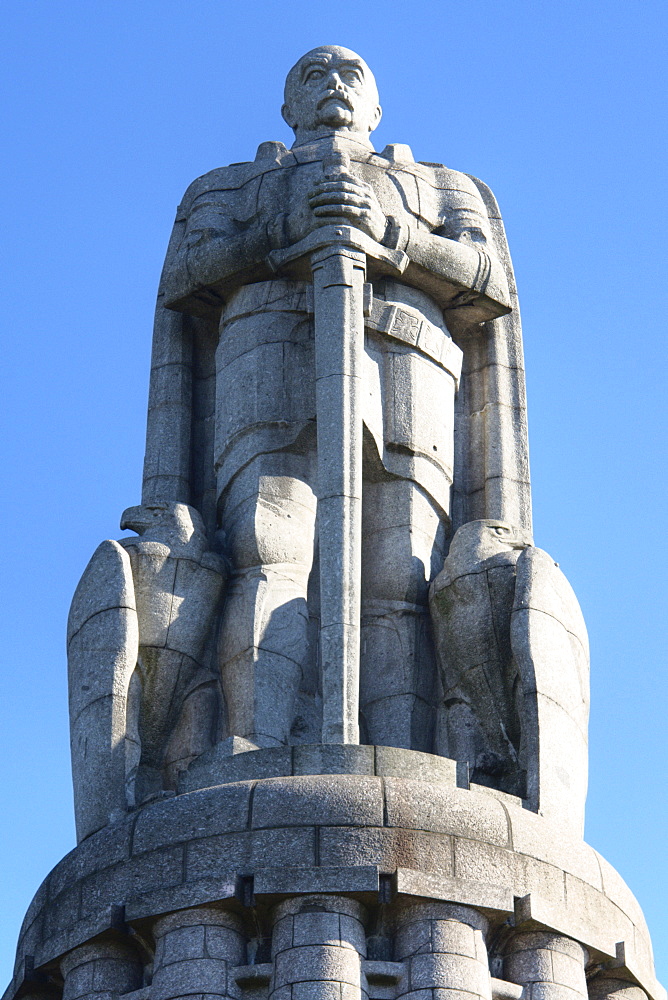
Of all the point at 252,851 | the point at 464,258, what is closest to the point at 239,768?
the point at 252,851

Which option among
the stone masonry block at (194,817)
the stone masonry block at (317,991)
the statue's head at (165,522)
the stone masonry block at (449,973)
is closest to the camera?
the stone masonry block at (317,991)

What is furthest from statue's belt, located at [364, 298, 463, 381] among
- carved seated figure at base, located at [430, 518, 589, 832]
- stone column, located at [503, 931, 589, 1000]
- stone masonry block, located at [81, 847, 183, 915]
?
stone column, located at [503, 931, 589, 1000]

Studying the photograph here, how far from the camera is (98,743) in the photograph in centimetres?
1506

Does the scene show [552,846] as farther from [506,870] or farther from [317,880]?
[317,880]

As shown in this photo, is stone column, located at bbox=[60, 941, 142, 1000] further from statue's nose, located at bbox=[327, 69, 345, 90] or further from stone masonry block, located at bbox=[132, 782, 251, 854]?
statue's nose, located at bbox=[327, 69, 345, 90]

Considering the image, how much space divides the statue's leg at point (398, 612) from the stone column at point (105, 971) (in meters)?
2.50

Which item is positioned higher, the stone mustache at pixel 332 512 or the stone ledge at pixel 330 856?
the stone mustache at pixel 332 512

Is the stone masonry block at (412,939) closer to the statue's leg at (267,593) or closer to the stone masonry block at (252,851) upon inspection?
the stone masonry block at (252,851)

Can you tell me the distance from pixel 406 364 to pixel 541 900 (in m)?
4.57

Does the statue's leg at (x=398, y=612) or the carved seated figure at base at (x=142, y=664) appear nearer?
the carved seated figure at base at (x=142, y=664)

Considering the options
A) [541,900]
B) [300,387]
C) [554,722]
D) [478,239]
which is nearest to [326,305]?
[300,387]

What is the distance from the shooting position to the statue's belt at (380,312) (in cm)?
1681

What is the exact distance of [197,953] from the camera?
13.5 meters

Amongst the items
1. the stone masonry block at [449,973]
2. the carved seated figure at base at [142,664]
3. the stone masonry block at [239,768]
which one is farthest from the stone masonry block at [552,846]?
the carved seated figure at base at [142,664]
